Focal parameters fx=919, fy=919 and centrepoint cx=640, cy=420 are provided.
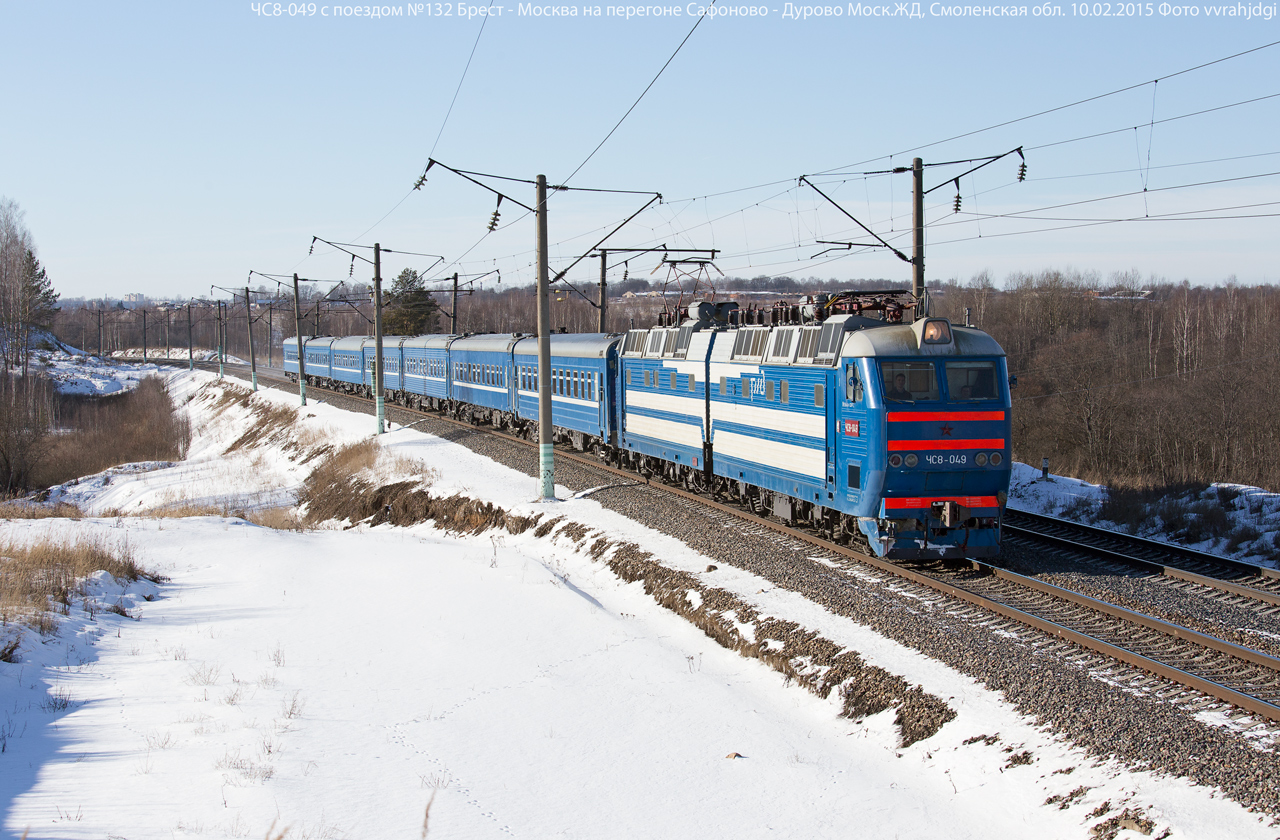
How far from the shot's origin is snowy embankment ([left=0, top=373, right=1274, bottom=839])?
652 cm

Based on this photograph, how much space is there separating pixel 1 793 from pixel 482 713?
3851 mm

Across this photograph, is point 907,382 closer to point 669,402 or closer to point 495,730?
point 495,730

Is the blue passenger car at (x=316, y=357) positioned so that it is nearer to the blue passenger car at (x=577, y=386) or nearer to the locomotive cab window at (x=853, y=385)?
the blue passenger car at (x=577, y=386)

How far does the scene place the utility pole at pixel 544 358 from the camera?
1897 cm

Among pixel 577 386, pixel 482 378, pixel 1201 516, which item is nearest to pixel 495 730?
pixel 1201 516

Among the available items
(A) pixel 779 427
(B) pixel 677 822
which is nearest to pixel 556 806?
(B) pixel 677 822

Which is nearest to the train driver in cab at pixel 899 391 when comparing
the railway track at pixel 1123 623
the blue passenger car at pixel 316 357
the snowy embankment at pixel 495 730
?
the railway track at pixel 1123 623

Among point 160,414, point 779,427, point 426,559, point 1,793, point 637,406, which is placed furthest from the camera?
point 160,414

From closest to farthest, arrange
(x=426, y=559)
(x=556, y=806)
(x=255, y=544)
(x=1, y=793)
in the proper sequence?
(x=1, y=793) → (x=556, y=806) → (x=426, y=559) → (x=255, y=544)

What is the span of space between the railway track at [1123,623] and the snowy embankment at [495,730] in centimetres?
160

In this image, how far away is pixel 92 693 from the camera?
9258 mm

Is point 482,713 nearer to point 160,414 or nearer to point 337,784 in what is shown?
point 337,784

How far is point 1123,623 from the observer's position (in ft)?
32.5

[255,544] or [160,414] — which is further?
[160,414]
